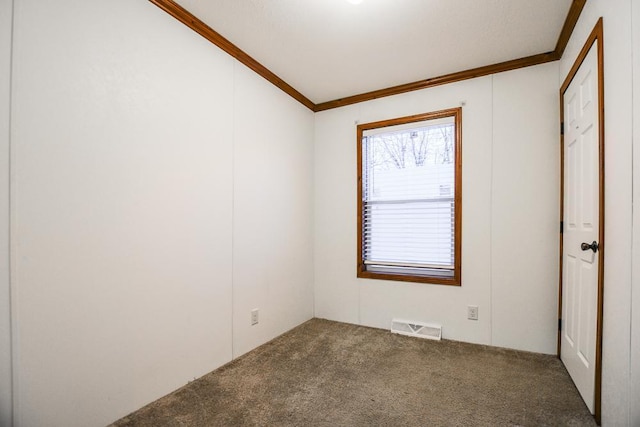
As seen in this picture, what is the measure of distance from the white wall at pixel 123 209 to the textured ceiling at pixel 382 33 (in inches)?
11.9

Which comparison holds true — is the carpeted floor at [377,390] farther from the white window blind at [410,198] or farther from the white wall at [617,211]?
the white window blind at [410,198]

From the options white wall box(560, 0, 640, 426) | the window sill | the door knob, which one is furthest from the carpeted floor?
the door knob

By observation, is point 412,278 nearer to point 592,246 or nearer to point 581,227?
point 581,227

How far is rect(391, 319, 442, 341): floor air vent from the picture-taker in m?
2.84

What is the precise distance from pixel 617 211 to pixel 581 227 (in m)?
0.61

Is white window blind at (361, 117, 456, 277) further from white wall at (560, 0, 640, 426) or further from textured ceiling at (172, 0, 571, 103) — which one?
white wall at (560, 0, 640, 426)

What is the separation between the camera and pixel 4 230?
1244mm

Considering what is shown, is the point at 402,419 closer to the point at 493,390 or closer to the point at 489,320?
the point at 493,390

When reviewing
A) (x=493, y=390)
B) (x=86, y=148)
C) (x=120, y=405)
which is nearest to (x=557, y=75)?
(x=493, y=390)

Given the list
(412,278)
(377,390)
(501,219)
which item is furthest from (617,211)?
(412,278)

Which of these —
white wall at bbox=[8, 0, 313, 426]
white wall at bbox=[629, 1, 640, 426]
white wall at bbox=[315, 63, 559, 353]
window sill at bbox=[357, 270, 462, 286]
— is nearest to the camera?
white wall at bbox=[629, 1, 640, 426]

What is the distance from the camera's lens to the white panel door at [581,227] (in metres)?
1.68

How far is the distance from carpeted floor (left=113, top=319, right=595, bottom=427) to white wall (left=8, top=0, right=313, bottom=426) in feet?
0.78

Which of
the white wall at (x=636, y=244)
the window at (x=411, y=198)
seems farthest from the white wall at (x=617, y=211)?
the window at (x=411, y=198)
